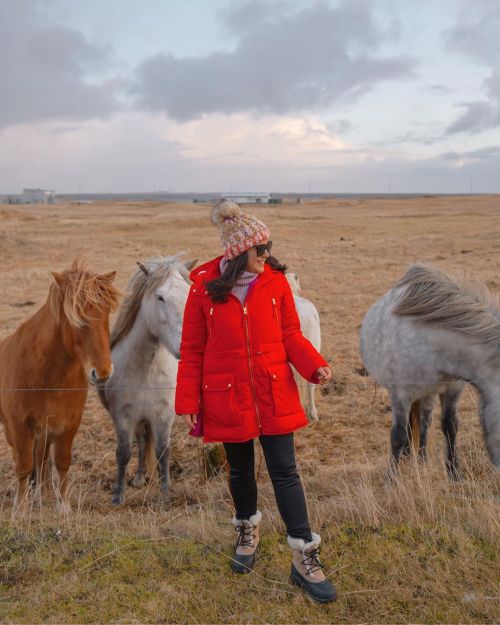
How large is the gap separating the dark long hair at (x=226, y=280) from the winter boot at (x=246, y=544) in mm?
1228

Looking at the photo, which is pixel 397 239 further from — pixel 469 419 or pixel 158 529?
pixel 158 529

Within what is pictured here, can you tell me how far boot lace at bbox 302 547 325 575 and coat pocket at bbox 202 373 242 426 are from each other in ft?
2.49

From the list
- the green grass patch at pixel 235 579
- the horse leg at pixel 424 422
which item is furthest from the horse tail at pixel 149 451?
the horse leg at pixel 424 422

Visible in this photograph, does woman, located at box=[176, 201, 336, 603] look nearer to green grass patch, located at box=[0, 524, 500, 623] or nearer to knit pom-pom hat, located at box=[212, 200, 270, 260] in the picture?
knit pom-pom hat, located at box=[212, 200, 270, 260]

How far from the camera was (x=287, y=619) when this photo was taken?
2607 millimetres

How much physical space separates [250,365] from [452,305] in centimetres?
196

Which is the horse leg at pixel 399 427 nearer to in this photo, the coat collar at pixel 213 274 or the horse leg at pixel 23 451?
the coat collar at pixel 213 274

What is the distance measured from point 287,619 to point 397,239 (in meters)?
24.8

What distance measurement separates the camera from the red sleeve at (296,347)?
2.90 m

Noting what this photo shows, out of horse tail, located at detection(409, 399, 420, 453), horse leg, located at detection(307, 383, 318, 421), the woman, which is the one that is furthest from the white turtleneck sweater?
horse leg, located at detection(307, 383, 318, 421)

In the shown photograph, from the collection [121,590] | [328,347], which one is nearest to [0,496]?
[121,590]

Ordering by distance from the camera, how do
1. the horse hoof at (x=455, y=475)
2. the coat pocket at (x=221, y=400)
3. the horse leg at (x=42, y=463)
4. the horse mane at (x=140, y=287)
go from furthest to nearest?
the horse mane at (x=140, y=287), the horse hoof at (x=455, y=475), the horse leg at (x=42, y=463), the coat pocket at (x=221, y=400)

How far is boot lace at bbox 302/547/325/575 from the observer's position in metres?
2.81

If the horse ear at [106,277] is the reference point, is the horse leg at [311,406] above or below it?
below
